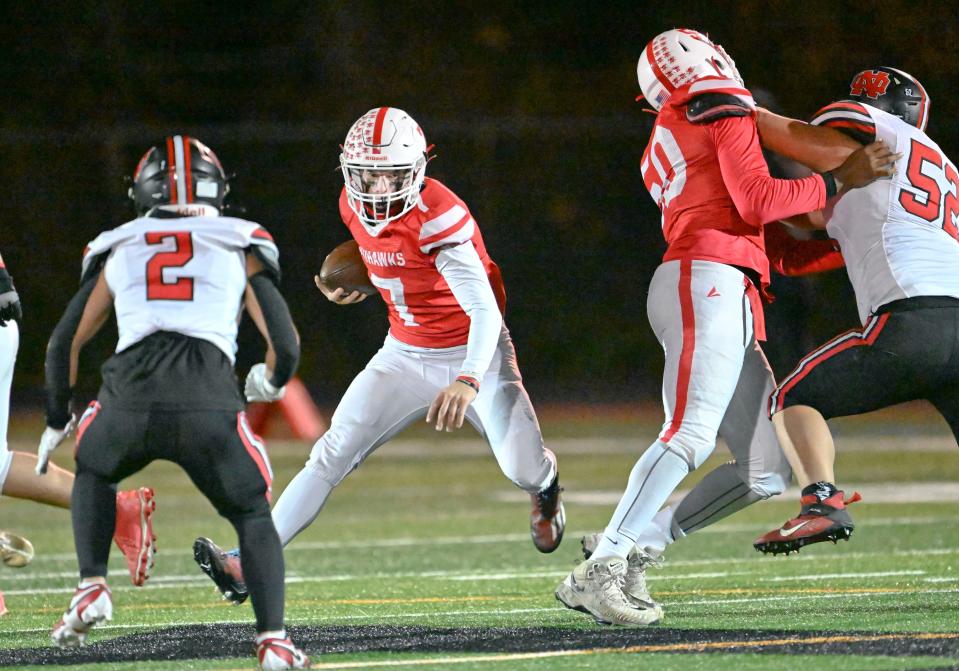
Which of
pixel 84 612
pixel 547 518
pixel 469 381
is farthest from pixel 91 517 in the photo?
pixel 547 518

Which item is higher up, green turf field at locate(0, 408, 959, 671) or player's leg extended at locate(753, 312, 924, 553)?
player's leg extended at locate(753, 312, 924, 553)

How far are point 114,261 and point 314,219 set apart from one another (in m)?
12.9

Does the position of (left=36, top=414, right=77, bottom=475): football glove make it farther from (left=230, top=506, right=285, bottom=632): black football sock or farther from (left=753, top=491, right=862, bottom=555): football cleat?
(left=753, top=491, right=862, bottom=555): football cleat

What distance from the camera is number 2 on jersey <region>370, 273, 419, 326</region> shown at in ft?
18.1

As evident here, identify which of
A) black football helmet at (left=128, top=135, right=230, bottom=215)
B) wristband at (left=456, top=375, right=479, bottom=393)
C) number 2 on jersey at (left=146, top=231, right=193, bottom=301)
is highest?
black football helmet at (left=128, top=135, right=230, bottom=215)

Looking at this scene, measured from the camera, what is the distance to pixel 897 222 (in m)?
5.08

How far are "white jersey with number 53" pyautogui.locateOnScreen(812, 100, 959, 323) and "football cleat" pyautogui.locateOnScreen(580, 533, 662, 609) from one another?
3.37ft

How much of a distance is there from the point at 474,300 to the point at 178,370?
1.23m

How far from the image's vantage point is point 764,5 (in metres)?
18.8

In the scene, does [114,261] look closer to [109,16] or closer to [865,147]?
[865,147]

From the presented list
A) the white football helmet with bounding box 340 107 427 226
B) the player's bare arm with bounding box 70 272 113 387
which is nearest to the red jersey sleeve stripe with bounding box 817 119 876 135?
the white football helmet with bounding box 340 107 427 226

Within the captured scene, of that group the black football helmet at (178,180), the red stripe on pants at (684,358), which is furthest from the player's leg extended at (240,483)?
the red stripe on pants at (684,358)

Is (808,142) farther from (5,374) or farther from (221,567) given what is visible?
(5,374)

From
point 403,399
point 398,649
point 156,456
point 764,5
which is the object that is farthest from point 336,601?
point 764,5
